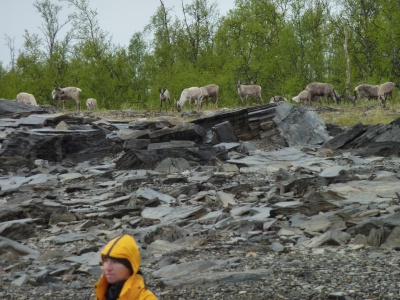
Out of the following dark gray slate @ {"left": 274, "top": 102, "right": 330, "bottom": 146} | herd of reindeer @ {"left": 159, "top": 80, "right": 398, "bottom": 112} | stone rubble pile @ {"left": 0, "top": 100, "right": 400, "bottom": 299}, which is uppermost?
herd of reindeer @ {"left": 159, "top": 80, "right": 398, "bottom": 112}

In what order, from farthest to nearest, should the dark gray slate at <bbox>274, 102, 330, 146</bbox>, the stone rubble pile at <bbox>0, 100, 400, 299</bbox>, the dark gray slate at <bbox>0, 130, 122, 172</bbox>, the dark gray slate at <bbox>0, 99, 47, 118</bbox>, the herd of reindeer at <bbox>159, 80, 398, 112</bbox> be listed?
the herd of reindeer at <bbox>159, 80, 398, 112</bbox> < the dark gray slate at <bbox>0, 99, 47, 118</bbox> < the dark gray slate at <bbox>274, 102, 330, 146</bbox> < the dark gray slate at <bbox>0, 130, 122, 172</bbox> < the stone rubble pile at <bbox>0, 100, 400, 299</bbox>

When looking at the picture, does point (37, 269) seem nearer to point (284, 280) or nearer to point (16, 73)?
point (284, 280)

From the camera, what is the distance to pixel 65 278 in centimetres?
720

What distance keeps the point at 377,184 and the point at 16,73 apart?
56.3m

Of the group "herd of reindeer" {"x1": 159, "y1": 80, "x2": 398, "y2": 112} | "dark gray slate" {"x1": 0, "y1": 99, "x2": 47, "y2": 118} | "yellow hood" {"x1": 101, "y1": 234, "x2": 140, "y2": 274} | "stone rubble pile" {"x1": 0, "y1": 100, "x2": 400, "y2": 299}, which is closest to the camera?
"yellow hood" {"x1": 101, "y1": 234, "x2": 140, "y2": 274}

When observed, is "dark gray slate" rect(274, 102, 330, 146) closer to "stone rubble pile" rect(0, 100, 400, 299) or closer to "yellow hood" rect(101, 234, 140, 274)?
"stone rubble pile" rect(0, 100, 400, 299)

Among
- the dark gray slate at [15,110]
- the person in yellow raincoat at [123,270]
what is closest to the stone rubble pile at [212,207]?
the person in yellow raincoat at [123,270]

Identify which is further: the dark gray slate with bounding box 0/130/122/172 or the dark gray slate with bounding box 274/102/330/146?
the dark gray slate with bounding box 274/102/330/146

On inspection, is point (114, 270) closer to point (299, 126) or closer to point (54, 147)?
point (54, 147)

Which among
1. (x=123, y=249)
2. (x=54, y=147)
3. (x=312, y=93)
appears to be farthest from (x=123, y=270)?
(x=312, y=93)

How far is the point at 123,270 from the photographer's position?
12.6 ft

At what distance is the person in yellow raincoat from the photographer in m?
3.74

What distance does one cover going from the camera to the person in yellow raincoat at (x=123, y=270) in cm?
374

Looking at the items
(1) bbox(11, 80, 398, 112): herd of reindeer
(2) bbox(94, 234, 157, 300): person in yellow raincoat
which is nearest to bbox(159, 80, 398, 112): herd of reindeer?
(1) bbox(11, 80, 398, 112): herd of reindeer
